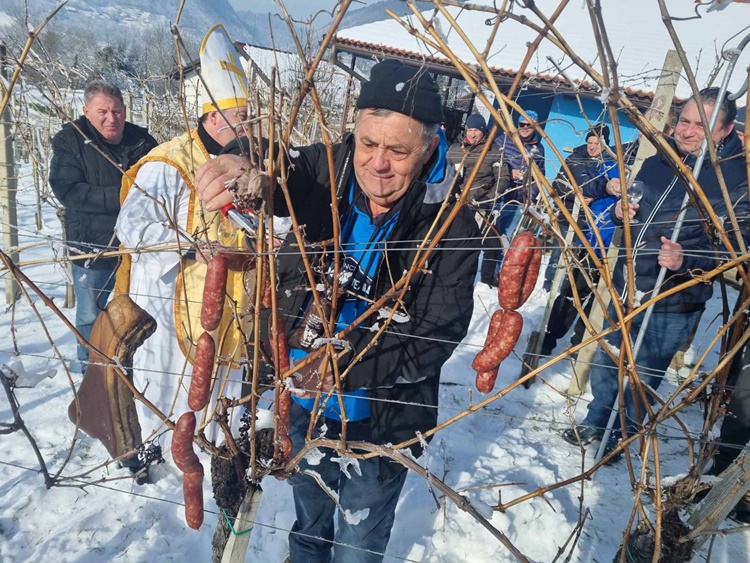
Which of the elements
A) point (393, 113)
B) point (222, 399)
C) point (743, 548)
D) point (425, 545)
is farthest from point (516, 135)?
point (743, 548)

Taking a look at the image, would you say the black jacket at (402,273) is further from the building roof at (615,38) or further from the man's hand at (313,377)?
the building roof at (615,38)

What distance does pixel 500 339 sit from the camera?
1049 millimetres

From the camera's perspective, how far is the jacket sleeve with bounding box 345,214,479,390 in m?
1.44

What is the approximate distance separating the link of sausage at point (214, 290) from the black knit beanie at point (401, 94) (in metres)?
0.63

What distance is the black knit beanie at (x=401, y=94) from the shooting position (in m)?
1.28

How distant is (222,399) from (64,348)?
3583 millimetres

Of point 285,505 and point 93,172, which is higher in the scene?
point 93,172

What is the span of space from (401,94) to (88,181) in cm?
285

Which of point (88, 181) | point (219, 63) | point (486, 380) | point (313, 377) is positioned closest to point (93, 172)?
point (88, 181)

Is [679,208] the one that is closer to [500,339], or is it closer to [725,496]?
[725,496]

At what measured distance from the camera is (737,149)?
2.46 meters

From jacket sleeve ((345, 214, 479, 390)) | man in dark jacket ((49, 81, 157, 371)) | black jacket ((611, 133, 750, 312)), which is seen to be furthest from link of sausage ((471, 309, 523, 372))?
man in dark jacket ((49, 81, 157, 371))

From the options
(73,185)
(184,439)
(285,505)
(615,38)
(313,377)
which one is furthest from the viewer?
(615,38)

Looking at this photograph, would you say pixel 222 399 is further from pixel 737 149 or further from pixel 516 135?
pixel 737 149
